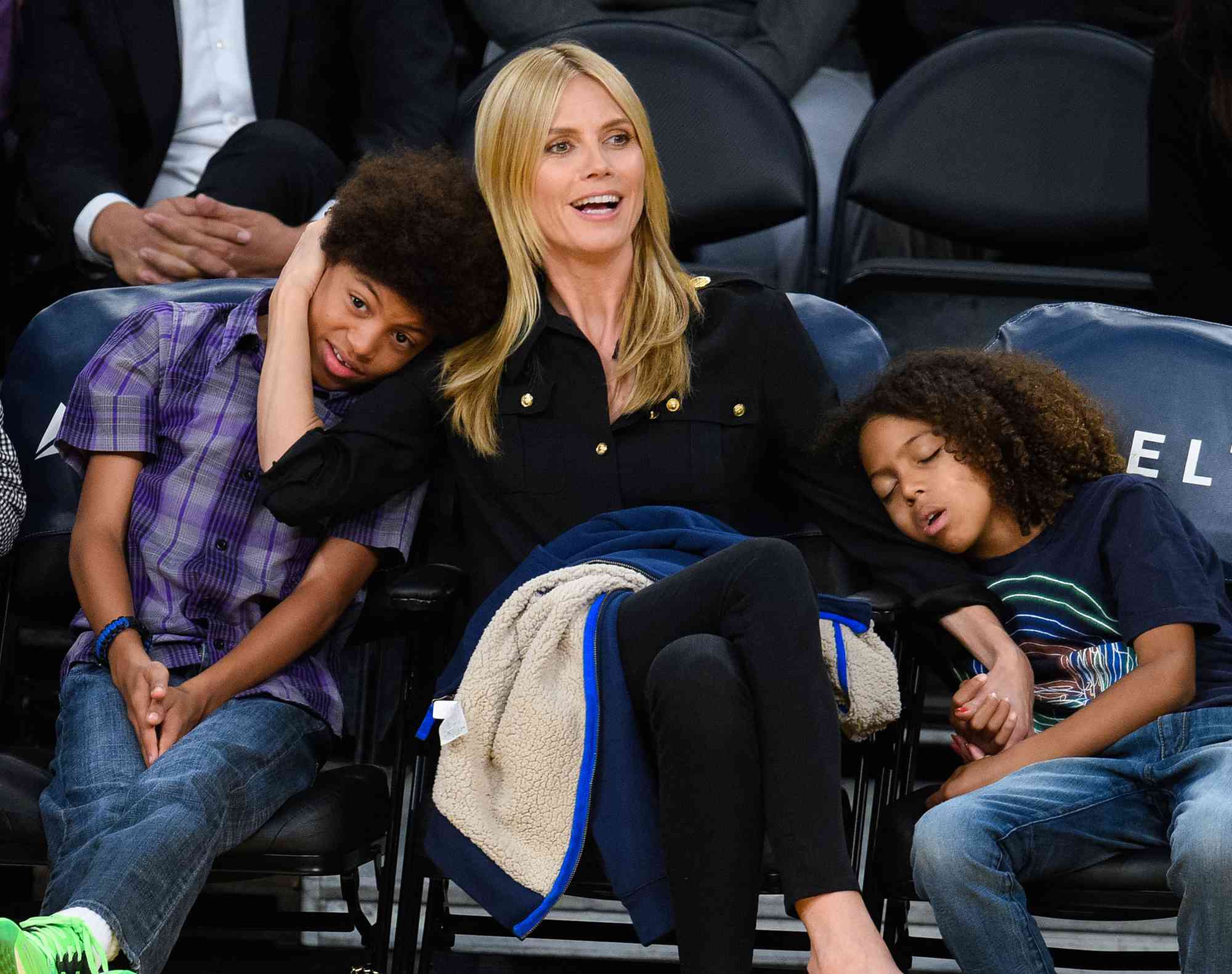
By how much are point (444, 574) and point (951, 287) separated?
4.38ft

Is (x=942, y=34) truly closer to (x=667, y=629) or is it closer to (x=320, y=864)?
(x=667, y=629)

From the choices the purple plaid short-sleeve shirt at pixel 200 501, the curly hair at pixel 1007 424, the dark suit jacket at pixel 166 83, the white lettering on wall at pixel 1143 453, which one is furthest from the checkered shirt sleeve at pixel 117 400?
the white lettering on wall at pixel 1143 453

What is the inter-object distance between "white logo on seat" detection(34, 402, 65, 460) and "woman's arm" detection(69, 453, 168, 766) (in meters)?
0.16

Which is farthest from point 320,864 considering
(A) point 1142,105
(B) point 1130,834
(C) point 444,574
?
(A) point 1142,105

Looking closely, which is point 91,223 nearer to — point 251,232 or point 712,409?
point 251,232

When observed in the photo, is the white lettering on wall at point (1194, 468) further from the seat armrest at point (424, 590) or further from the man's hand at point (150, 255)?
the man's hand at point (150, 255)

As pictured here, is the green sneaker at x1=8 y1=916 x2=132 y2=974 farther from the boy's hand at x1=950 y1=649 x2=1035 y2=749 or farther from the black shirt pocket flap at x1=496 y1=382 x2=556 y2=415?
the boy's hand at x1=950 y1=649 x2=1035 y2=749

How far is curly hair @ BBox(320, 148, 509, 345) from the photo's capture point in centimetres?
235

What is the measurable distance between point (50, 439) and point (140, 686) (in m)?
0.65

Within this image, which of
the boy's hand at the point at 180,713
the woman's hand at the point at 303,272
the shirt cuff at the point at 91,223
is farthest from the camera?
the shirt cuff at the point at 91,223

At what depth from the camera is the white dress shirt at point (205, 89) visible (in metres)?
3.29

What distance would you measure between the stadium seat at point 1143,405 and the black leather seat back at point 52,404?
1.31m

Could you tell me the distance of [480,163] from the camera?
2.51 metres

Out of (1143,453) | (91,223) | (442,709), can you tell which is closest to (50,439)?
(91,223)
